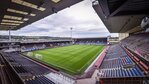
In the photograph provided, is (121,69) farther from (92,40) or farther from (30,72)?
(92,40)

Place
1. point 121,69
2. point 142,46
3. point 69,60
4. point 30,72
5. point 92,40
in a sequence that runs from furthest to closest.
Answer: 1. point 92,40
2. point 69,60
3. point 142,46
4. point 30,72
5. point 121,69

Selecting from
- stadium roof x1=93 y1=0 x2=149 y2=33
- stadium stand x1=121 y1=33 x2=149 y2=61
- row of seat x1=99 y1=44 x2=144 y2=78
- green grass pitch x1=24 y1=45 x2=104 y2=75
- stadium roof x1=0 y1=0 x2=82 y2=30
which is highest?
stadium roof x1=0 y1=0 x2=82 y2=30

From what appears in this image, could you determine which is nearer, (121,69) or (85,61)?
(121,69)

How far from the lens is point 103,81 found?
986 centimetres

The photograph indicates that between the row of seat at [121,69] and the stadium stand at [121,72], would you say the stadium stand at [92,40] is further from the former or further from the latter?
the stadium stand at [121,72]

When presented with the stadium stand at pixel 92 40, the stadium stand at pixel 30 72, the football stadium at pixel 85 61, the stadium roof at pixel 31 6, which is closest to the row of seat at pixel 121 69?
the football stadium at pixel 85 61

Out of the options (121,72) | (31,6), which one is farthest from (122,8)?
(31,6)

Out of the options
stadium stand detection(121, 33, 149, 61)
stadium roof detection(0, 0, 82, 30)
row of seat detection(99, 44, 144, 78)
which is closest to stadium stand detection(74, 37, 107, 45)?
stadium stand detection(121, 33, 149, 61)

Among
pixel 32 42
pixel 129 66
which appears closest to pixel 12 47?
pixel 32 42

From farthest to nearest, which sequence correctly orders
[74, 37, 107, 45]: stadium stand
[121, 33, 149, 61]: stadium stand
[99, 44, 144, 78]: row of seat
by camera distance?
[74, 37, 107, 45]: stadium stand → [121, 33, 149, 61]: stadium stand → [99, 44, 144, 78]: row of seat

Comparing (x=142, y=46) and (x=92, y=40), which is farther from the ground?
(x=92, y=40)

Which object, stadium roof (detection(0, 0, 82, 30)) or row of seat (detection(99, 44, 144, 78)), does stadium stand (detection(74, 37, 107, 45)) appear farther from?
stadium roof (detection(0, 0, 82, 30))

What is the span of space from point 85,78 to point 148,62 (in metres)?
5.29

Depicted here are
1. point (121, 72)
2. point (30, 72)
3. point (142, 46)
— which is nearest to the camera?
point (121, 72)
